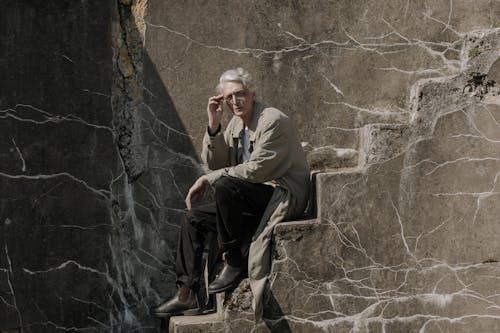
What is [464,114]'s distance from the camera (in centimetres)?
580

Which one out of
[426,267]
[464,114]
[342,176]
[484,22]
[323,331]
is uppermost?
[484,22]

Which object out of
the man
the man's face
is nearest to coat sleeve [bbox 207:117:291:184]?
the man

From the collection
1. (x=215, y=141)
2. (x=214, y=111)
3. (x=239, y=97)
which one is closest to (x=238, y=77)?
(x=239, y=97)

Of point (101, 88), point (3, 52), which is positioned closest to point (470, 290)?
point (101, 88)

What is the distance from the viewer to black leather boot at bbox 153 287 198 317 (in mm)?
5938

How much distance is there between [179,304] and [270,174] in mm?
1004

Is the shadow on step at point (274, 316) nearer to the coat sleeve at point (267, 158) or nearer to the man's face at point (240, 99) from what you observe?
the coat sleeve at point (267, 158)

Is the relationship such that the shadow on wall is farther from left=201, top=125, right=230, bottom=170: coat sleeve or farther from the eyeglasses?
the eyeglasses

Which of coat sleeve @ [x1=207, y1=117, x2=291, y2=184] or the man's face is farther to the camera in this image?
the man's face

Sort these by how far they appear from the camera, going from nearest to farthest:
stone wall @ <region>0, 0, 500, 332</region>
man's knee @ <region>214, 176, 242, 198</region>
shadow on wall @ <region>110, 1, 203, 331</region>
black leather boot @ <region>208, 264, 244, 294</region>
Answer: man's knee @ <region>214, 176, 242, 198</region> → black leather boot @ <region>208, 264, 244, 294</region> → stone wall @ <region>0, 0, 500, 332</region> → shadow on wall @ <region>110, 1, 203, 331</region>

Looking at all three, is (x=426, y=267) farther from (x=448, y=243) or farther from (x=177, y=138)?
(x=177, y=138)

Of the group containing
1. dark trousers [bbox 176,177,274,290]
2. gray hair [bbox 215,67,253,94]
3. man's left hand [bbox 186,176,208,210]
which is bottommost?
dark trousers [bbox 176,177,274,290]

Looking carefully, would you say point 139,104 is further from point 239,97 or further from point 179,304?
point 179,304

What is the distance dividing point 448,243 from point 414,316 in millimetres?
477
